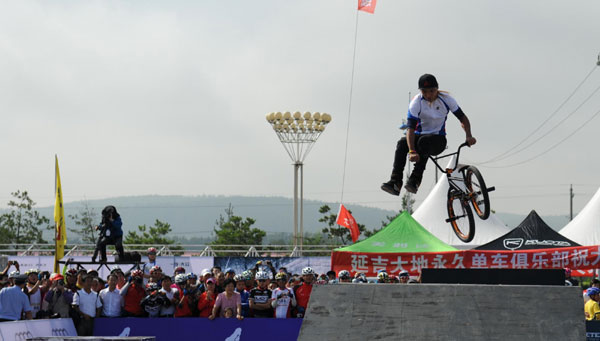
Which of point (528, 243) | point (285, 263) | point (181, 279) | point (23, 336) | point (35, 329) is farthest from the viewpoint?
point (285, 263)

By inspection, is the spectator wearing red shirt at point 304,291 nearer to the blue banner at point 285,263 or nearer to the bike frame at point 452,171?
the bike frame at point 452,171

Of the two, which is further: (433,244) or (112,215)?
(433,244)

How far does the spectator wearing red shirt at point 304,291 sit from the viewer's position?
13883mm

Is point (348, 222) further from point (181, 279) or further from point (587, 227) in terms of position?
Answer: point (181, 279)

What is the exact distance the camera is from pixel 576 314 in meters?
10.0

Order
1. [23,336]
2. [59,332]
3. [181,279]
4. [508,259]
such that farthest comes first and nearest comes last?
[508,259] → [181,279] → [59,332] → [23,336]

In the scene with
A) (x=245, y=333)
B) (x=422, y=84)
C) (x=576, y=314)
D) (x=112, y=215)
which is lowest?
(x=245, y=333)

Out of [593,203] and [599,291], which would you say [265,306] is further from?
[593,203]

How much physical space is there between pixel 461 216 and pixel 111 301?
7.03m

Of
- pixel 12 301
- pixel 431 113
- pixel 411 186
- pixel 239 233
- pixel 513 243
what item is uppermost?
pixel 431 113

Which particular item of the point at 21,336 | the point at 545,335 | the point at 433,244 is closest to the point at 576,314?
the point at 545,335

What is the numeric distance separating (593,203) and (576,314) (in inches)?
650

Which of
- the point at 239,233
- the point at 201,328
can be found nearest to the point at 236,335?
the point at 201,328

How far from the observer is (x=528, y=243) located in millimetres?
20719
